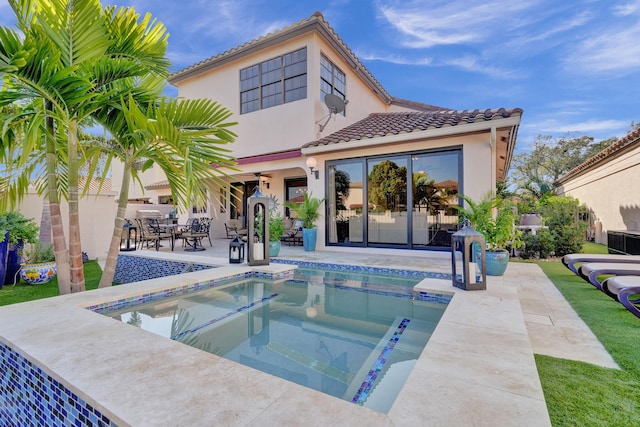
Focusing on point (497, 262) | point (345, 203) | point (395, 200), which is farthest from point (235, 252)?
point (497, 262)

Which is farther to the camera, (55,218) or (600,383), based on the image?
(55,218)

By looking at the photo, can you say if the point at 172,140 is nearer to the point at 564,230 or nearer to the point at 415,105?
the point at 564,230

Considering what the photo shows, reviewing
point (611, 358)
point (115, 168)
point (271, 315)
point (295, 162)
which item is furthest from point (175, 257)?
point (115, 168)

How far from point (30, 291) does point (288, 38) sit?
1087cm

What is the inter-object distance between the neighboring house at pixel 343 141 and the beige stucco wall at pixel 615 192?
14.2 ft

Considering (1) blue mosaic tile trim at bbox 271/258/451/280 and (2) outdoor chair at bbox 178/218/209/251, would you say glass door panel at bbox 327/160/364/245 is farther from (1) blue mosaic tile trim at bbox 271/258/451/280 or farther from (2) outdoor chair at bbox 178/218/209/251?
(2) outdoor chair at bbox 178/218/209/251

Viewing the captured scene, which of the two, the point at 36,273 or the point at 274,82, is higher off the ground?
the point at 274,82

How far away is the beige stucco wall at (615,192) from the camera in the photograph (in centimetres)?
1188

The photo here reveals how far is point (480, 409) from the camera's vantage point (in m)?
1.90

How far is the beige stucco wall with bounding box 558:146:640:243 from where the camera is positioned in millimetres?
11883

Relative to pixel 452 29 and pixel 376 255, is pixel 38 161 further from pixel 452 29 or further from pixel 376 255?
pixel 452 29

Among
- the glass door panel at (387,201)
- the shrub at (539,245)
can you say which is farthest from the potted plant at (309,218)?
the shrub at (539,245)

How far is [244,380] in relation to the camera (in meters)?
2.20

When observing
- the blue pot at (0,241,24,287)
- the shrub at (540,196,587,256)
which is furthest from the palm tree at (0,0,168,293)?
the shrub at (540,196,587,256)
